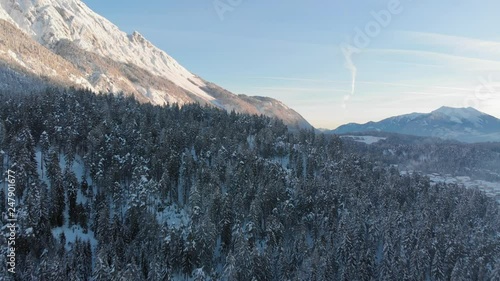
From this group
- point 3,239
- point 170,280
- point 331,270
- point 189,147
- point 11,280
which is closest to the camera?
point 11,280

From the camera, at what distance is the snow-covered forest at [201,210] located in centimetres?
7419

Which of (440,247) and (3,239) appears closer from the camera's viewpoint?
(3,239)

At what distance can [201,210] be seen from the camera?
298 ft

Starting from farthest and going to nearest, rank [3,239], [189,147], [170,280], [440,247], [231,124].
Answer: [231,124]
[189,147]
[440,247]
[170,280]
[3,239]

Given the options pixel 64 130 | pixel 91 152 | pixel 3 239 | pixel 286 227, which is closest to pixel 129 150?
pixel 91 152

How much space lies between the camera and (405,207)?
381 feet

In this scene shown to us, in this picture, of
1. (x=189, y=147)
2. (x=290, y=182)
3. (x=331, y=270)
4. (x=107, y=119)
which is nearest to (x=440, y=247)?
(x=331, y=270)

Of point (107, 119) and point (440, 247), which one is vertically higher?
point (107, 119)

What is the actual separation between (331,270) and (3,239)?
67.9m

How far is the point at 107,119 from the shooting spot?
117 meters

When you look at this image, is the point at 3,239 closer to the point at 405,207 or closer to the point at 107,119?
the point at 107,119

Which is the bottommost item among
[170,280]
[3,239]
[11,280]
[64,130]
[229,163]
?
[170,280]

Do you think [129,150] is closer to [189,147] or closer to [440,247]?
[189,147]

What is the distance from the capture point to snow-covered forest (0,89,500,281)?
74.2 meters
